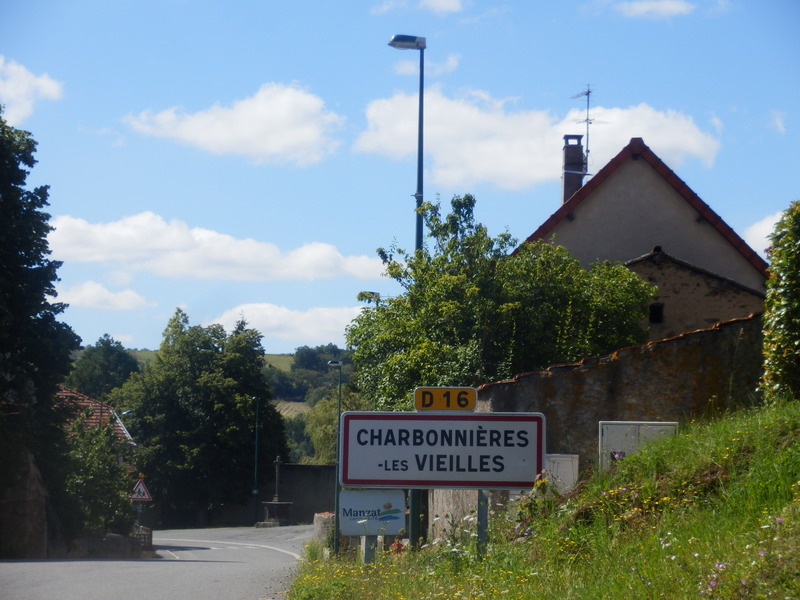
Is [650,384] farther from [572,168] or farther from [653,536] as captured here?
[572,168]

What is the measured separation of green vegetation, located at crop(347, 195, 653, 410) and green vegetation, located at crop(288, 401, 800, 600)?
8729mm

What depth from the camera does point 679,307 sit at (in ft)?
75.5

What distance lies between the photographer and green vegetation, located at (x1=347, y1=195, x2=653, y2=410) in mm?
18156

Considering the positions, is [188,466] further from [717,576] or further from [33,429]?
[717,576]

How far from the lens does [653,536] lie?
6562 millimetres

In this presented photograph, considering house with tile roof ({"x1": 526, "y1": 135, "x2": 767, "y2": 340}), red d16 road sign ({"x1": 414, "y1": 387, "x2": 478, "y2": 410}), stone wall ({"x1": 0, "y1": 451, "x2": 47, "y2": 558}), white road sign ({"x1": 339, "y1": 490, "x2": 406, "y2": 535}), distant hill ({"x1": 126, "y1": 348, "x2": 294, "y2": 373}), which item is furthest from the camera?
distant hill ({"x1": 126, "y1": 348, "x2": 294, "y2": 373})

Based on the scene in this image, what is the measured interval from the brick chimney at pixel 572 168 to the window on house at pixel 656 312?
10.3 meters

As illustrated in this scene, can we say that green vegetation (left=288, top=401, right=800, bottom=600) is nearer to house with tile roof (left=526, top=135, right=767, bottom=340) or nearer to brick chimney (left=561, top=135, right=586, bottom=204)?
house with tile roof (left=526, top=135, right=767, bottom=340)

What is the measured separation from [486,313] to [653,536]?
11.8m

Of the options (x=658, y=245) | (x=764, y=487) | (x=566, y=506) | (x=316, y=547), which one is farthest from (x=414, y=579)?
(x=658, y=245)

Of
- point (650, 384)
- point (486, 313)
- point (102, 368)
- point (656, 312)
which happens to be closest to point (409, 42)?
point (486, 313)

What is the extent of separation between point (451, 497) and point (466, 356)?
5146 mm

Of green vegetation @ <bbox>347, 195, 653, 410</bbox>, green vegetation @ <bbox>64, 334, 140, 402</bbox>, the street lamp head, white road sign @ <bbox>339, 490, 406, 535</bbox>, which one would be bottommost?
white road sign @ <bbox>339, 490, 406, 535</bbox>

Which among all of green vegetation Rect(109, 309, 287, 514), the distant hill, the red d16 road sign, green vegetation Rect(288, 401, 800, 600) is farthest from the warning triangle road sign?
the distant hill
